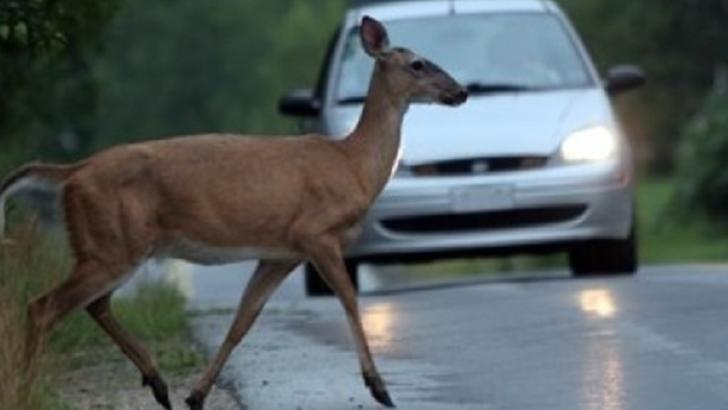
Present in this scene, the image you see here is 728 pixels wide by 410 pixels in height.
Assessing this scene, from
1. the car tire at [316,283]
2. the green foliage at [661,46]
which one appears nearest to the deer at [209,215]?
Result: the car tire at [316,283]

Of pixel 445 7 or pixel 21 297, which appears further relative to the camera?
pixel 445 7

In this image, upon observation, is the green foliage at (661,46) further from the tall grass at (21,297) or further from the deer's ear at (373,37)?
the deer's ear at (373,37)

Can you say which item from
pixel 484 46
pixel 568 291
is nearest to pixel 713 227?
pixel 484 46

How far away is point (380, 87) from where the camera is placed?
12891 millimetres

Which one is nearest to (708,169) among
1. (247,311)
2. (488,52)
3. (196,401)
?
(488,52)

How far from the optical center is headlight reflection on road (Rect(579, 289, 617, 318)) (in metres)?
14.6

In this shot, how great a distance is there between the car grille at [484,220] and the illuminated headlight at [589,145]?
0.33 m

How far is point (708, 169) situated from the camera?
Answer: 38.0 meters

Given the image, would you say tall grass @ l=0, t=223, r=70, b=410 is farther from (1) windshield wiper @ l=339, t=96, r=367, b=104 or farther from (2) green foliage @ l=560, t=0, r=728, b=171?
(2) green foliage @ l=560, t=0, r=728, b=171

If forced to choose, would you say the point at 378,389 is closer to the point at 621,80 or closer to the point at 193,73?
the point at 621,80

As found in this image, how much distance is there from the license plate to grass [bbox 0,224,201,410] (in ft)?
6.21

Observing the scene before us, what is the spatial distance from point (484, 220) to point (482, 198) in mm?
181

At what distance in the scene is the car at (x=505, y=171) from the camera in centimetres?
1762

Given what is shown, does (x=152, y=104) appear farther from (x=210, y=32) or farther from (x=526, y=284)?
(x=526, y=284)
